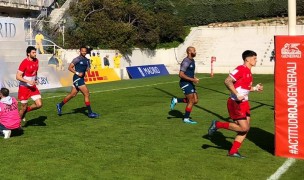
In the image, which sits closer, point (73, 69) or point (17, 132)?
point (17, 132)

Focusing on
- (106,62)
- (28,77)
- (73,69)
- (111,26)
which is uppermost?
(111,26)

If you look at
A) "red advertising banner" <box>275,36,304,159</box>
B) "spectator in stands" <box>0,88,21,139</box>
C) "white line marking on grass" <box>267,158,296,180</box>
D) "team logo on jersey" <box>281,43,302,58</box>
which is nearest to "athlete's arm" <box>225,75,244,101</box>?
"red advertising banner" <box>275,36,304,159</box>

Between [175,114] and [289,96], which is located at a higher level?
[289,96]

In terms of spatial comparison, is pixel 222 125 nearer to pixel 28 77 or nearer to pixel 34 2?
pixel 28 77

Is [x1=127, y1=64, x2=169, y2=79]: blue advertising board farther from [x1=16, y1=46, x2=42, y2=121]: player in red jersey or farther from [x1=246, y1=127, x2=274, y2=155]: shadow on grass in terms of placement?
[x1=246, y1=127, x2=274, y2=155]: shadow on grass

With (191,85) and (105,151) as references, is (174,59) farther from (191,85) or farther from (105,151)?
(105,151)

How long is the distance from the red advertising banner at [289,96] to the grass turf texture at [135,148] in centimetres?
34

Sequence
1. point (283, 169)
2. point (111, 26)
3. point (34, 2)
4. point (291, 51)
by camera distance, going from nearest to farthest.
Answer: point (283, 169)
point (291, 51)
point (111, 26)
point (34, 2)

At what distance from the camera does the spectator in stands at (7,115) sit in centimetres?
987

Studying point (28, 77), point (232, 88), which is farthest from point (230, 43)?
point (232, 88)

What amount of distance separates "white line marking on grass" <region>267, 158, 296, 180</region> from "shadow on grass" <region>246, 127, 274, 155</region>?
62cm

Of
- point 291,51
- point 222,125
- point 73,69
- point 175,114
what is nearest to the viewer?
point 291,51

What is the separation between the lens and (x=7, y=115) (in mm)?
9930

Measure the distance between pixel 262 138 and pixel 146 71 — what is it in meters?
27.6
